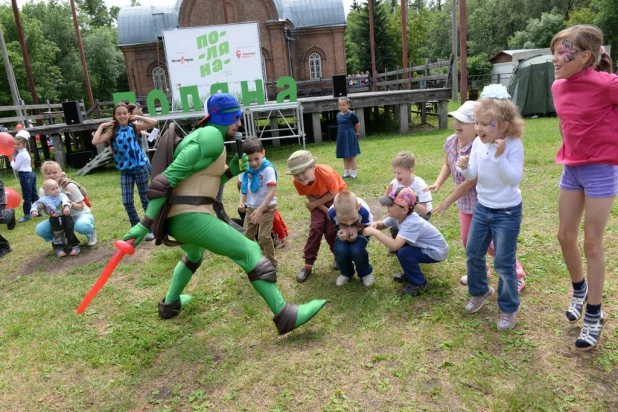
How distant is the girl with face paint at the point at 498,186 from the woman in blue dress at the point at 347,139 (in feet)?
19.1

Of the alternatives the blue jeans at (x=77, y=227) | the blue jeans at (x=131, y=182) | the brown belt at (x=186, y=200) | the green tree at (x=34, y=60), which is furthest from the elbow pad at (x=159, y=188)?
the green tree at (x=34, y=60)

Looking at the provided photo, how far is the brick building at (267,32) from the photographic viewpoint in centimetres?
2741

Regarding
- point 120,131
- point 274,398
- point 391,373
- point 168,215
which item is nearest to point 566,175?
point 391,373

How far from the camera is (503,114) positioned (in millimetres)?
2912

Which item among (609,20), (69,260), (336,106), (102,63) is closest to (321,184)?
(69,260)

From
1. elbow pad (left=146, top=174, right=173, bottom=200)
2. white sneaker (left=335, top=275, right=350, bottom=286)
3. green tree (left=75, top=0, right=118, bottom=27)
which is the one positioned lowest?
white sneaker (left=335, top=275, right=350, bottom=286)

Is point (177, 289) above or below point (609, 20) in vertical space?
below

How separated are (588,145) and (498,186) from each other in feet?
1.90

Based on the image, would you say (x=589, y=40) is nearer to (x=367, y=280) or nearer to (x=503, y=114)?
(x=503, y=114)

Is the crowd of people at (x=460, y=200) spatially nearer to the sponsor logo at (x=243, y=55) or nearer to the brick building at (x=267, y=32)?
the sponsor logo at (x=243, y=55)

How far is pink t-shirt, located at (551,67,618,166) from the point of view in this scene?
2.67m

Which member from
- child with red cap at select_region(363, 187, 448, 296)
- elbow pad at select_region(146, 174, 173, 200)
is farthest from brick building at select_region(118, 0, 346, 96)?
elbow pad at select_region(146, 174, 173, 200)

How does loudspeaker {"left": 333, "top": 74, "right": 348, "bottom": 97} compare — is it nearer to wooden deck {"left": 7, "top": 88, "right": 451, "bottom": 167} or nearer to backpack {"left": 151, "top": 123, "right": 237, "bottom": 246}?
wooden deck {"left": 7, "top": 88, "right": 451, "bottom": 167}

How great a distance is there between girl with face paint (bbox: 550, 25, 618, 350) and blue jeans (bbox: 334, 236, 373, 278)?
5.37 ft
